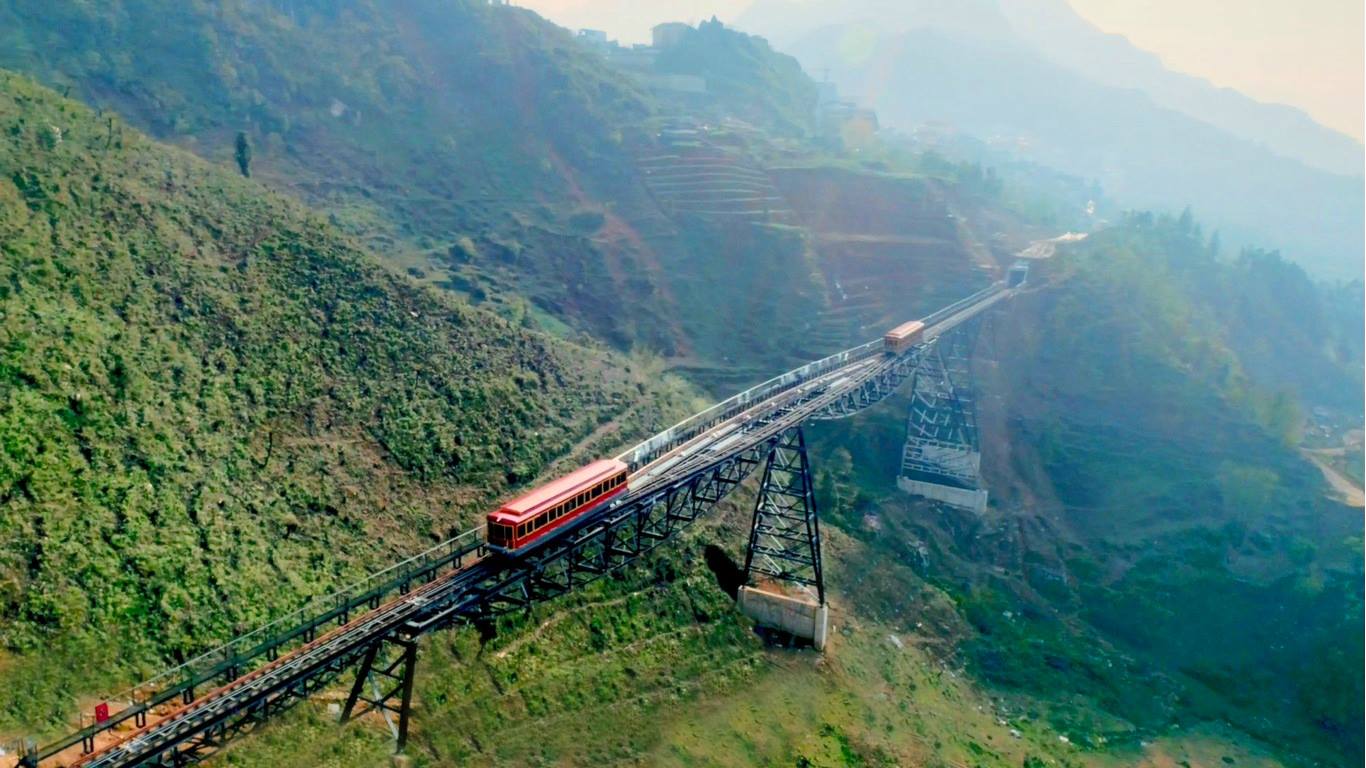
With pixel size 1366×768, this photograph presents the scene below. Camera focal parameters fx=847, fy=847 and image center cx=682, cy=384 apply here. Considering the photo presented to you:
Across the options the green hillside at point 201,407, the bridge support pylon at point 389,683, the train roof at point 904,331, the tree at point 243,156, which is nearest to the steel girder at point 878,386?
the train roof at point 904,331

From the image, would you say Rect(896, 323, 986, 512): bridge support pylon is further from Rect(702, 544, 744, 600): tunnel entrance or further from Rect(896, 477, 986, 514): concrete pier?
Rect(702, 544, 744, 600): tunnel entrance

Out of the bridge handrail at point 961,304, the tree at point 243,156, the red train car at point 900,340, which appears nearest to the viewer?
the red train car at point 900,340

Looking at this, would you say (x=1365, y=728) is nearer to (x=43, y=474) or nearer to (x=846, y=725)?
(x=846, y=725)

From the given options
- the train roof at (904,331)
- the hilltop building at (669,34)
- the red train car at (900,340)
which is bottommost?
the red train car at (900,340)

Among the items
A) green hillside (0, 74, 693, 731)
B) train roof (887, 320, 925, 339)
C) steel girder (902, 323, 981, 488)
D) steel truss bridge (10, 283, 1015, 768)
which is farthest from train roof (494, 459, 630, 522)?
steel girder (902, 323, 981, 488)

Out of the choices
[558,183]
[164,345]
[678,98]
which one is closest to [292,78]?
[558,183]

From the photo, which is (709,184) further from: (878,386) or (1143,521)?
(1143,521)

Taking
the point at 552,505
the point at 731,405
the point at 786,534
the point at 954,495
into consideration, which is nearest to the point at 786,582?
the point at 786,534

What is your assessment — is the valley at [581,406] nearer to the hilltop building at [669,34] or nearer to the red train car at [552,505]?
the red train car at [552,505]
